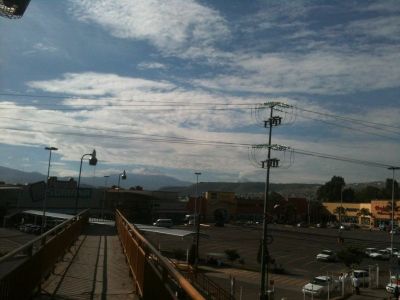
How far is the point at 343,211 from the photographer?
443 feet

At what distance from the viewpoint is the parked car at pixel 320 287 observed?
3297 cm

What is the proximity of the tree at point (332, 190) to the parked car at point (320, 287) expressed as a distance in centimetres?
16098

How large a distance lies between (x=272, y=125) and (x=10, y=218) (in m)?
56.8

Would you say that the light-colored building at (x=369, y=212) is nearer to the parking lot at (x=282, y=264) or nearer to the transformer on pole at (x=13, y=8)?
the parking lot at (x=282, y=264)

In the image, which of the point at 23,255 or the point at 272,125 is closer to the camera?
the point at 23,255

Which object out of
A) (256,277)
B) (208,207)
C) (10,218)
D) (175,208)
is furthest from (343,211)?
(256,277)

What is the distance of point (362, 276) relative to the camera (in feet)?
133

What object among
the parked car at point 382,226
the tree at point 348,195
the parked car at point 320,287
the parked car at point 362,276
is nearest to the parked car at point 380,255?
the parked car at point 362,276

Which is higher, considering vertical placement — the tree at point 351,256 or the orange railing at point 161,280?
the orange railing at point 161,280

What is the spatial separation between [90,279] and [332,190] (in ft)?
635

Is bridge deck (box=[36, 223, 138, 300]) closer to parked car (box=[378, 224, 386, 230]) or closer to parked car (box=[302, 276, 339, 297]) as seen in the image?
parked car (box=[302, 276, 339, 297])

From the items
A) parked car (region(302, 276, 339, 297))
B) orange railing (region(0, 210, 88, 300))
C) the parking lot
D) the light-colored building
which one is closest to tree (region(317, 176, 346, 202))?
the light-colored building

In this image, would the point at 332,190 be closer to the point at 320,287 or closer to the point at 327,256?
the point at 327,256

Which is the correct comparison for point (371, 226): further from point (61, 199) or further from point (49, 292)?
point (49, 292)
